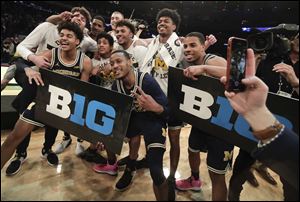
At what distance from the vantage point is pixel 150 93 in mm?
1214

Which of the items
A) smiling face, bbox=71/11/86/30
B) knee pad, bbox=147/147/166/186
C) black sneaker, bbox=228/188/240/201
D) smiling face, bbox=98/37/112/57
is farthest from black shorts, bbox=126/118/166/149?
smiling face, bbox=71/11/86/30

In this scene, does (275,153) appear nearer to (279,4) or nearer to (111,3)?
(279,4)

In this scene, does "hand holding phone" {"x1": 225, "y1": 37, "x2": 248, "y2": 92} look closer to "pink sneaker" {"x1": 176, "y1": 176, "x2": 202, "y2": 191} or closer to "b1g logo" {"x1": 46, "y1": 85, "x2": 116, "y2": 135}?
"pink sneaker" {"x1": 176, "y1": 176, "x2": 202, "y2": 191}

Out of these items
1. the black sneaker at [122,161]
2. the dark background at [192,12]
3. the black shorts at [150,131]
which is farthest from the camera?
the dark background at [192,12]

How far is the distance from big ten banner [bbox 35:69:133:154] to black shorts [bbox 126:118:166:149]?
0.72 ft

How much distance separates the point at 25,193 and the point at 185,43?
98 cm

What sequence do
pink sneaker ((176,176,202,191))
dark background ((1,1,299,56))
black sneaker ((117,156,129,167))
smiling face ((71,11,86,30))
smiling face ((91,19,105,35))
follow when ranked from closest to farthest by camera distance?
pink sneaker ((176,176,202,191)), black sneaker ((117,156,129,167)), smiling face ((71,11,86,30)), smiling face ((91,19,105,35)), dark background ((1,1,299,56))

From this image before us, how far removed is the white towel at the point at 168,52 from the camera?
1.43 metres

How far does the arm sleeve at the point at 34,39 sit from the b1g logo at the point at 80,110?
1.49 ft

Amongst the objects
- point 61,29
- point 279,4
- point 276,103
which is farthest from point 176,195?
point 279,4

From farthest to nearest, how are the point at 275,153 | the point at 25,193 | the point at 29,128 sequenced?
1. the point at 29,128
2. the point at 25,193
3. the point at 275,153

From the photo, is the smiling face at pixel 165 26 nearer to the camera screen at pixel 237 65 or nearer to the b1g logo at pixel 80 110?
the b1g logo at pixel 80 110

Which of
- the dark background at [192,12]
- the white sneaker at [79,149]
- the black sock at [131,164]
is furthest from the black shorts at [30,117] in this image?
the dark background at [192,12]

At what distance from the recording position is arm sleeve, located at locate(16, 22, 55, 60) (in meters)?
1.39
